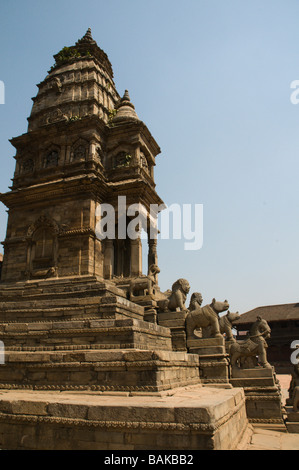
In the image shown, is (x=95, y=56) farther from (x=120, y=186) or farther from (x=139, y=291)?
(x=139, y=291)

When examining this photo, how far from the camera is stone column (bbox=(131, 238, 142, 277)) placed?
57.4 ft

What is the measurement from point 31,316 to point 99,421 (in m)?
6.56

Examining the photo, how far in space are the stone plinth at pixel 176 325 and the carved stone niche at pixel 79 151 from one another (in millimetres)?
10838

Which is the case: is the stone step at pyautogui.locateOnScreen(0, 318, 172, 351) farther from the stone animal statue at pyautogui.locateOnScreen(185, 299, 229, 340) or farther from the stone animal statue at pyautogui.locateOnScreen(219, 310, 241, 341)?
the stone animal statue at pyautogui.locateOnScreen(219, 310, 241, 341)

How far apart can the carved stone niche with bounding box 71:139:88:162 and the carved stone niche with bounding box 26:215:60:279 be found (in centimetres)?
403

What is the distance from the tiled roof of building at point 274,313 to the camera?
35.2m

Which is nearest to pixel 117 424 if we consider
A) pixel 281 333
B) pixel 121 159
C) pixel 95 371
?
pixel 95 371

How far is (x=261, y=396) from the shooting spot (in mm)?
10391

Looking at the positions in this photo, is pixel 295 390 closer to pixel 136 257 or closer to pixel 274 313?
pixel 136 257

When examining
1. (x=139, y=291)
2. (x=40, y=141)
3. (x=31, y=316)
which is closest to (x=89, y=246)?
(x=139, y=291)

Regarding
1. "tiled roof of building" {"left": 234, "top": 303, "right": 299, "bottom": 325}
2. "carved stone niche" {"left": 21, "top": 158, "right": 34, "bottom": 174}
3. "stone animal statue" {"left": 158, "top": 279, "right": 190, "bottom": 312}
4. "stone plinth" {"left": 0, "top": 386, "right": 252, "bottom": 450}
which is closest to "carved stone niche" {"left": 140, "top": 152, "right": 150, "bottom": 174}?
"carved stone niche" {"left": 21, "top": 158, "right": 34, "bottom": 174}

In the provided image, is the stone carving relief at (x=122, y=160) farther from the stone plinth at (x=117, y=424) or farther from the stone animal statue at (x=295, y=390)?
the stone plinth at (x=117, y=424)

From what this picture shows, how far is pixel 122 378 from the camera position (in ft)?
22.5

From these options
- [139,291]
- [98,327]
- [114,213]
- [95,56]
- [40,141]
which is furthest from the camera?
[95,56]
